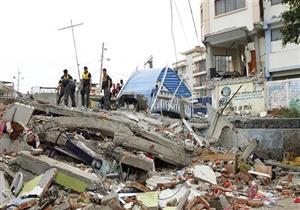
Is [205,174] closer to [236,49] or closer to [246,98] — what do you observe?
[246,98]

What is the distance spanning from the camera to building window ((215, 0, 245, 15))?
91.4 ft

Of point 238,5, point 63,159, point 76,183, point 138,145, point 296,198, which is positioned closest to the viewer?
point 76,183

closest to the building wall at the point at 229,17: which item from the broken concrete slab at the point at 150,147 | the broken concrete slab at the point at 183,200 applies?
the broken concrete slab at the point at 150,147

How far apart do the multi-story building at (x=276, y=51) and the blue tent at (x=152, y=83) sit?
6.63m

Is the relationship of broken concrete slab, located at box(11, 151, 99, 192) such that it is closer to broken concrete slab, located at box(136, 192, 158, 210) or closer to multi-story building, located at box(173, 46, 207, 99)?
broken concrete slab, located at box(136, 192, 158, 210)

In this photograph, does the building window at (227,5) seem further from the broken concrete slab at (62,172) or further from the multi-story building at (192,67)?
the multi-story building at (192,67)

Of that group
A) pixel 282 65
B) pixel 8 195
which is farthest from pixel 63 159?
pixel 282 65

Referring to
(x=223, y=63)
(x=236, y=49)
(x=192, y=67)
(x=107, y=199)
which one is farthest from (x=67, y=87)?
(x=192, y=67)

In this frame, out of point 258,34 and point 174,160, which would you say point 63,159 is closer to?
point 174,160

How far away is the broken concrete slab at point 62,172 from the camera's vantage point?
24.5 ft

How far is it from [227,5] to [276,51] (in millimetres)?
4618

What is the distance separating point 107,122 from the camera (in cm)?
1066

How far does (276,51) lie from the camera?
26.3 meters

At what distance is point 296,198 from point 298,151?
6.02 meters
